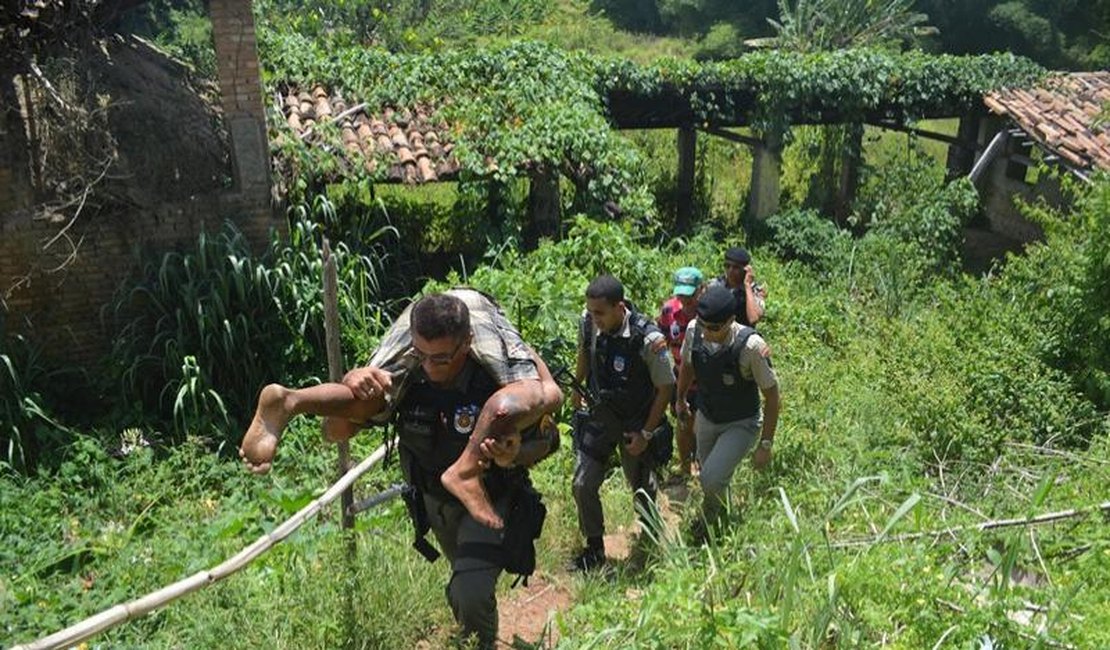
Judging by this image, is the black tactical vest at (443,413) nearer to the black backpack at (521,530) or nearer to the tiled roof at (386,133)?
the black backpack at (521,530)

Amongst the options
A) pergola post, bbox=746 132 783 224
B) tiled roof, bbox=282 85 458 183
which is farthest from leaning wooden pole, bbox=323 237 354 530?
pergola post, bbox=746 132 783 224

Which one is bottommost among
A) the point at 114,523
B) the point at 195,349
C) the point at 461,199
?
the point at 114,523

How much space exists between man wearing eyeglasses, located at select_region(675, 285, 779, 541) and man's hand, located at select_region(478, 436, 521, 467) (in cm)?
157

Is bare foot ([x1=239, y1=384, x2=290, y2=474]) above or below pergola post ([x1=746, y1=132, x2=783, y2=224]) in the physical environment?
above

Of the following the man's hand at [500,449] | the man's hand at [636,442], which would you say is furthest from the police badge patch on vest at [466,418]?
the man's hand at [636,442]

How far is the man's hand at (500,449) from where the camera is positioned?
9.76ft

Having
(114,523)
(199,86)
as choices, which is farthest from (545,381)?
(199,86)

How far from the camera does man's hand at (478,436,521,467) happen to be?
9.76 ft

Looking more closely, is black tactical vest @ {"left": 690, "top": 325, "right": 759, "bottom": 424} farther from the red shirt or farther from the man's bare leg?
the man's bare leg

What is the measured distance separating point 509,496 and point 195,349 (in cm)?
428

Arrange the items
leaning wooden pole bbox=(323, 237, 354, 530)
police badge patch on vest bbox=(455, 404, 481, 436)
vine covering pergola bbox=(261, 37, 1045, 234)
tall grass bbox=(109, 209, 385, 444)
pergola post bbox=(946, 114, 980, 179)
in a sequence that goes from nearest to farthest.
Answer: police badge patch on vest bbox=(455, 404, 481, 436) < leaning wooden pole bbox=(323, 237, 354, 530) < tall grass bbox=(109, 209, 385, 444) < vine covering pergola bbox=(261, 37, 1045, 234) < pergola post bbox=(946, 114, 980, 179)

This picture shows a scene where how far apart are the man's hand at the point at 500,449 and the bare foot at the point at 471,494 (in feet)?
0.27

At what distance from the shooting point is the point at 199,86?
859 cm

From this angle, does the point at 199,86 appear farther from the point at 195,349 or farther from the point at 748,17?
the point at 748,17
